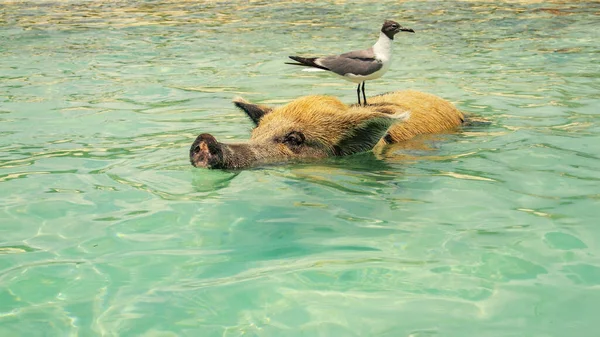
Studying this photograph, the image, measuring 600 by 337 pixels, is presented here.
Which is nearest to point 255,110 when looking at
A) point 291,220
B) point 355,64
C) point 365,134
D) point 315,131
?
point 315,131

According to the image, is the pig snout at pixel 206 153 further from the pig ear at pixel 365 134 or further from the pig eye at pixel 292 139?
the pig ear at pixel 365 134

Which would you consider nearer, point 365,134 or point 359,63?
point 365,134

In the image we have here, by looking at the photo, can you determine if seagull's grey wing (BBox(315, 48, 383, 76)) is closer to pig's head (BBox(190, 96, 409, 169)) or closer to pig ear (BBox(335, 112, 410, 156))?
pig's head (BBox(190, 96, 409, 169))

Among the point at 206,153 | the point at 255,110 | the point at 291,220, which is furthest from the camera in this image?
the point at 255,110

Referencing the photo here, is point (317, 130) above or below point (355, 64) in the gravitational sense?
below

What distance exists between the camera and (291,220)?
17.3ft

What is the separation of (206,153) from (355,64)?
2.84 metres

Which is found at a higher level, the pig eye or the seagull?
the seagull

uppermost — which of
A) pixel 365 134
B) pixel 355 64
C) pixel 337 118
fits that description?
pixel 355 64

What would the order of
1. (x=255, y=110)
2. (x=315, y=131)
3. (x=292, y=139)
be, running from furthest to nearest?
(x=255, y=110)
(x=315, y=131)
(x=292, y=139)

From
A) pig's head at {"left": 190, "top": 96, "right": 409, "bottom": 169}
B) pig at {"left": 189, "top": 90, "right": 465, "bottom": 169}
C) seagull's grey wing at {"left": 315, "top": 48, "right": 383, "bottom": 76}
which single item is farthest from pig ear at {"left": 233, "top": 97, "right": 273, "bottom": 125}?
seagull's grey wing at {"left": 315, "top": 48, "right": 383, "bottom": 76}

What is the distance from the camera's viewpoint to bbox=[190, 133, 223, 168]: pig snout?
19.8ft

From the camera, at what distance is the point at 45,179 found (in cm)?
654

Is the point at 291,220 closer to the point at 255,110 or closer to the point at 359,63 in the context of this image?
the point at 255,110
